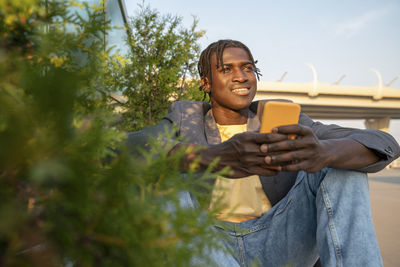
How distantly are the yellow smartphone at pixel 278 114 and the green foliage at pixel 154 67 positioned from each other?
3.49 m

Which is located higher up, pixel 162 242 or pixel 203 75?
pixel 203 75

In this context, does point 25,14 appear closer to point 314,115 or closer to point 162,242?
point 162,242

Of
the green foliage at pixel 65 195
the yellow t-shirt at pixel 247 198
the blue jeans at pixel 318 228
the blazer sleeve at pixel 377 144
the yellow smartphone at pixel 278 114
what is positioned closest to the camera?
the green foliage at pixel 65 195

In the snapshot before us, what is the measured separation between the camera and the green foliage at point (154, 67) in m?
4.96

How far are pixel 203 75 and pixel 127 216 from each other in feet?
9.66

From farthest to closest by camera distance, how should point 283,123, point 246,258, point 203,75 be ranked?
point 203,75 → point 246,258 → point 283,123

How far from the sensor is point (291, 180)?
2.41 m

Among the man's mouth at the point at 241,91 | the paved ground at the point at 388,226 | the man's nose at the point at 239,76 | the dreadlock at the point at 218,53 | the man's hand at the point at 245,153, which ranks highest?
the dreadlock at the point at 218,53

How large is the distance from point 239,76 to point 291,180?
3.86ft

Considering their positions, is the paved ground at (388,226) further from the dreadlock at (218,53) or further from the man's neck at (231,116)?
the dreadlock at (218,53)

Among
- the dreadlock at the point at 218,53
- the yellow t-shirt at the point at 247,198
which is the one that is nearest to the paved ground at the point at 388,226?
the yellow t-shirt at the point at 247,198

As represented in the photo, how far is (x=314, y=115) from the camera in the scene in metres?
35.2

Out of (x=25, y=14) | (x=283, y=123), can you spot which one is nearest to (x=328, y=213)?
(x=283, y=123)

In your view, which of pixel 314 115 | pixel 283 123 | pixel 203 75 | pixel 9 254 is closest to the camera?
pixel 9 254
